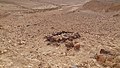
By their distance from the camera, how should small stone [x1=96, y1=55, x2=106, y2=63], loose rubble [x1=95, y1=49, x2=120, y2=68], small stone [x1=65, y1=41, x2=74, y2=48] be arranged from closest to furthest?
loose rubble [x1=95, y1=49, x2=120, y2=68]
small stone [x1=96, y1=55, x2=106, y2=63]
small stone [x1=65, y1=41, x2=74, y2=48]

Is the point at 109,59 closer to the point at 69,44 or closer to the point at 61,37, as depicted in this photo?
the point at 69,44

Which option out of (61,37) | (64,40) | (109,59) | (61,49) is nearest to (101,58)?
(109,59)

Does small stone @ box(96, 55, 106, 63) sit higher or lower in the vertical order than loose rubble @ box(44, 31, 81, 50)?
lower

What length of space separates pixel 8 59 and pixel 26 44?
2036mm

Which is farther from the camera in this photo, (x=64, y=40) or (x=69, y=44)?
(x=64, y=40)

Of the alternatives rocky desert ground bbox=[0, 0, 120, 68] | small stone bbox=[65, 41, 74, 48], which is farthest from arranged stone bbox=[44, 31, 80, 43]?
small stone bbox=[65, 41, 74, 48]

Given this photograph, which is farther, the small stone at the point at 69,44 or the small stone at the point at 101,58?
the small stone at the point at 69,44

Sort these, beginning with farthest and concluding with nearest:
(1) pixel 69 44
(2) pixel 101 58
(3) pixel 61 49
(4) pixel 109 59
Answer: (1) pixel 69 44
(3) pixel 61 49
(2) pixel 101 58
(4) pixel 109 59

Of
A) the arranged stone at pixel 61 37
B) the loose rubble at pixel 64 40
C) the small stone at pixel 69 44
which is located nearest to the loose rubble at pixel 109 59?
the loose rubble at pixel 64 40

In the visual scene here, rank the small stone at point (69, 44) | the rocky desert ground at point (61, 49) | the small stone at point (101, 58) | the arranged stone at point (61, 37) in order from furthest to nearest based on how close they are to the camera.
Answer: the arranged stone at point (61, 37) → the small stone at point (69, 44) → the small stone at point (101, 58) → the rocky desert ground at point (61, 49)

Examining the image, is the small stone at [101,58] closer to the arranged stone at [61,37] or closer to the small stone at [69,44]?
the small stone at [69,44]

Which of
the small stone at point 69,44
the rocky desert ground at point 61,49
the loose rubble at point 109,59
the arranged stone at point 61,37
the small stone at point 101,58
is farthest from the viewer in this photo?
the arranged stone at point 61,37

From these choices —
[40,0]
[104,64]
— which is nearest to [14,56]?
[104,64]

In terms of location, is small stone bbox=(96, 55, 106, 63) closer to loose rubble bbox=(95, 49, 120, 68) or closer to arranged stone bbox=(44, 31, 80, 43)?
loose rubble bbox=(95, 49, 120, 68)
